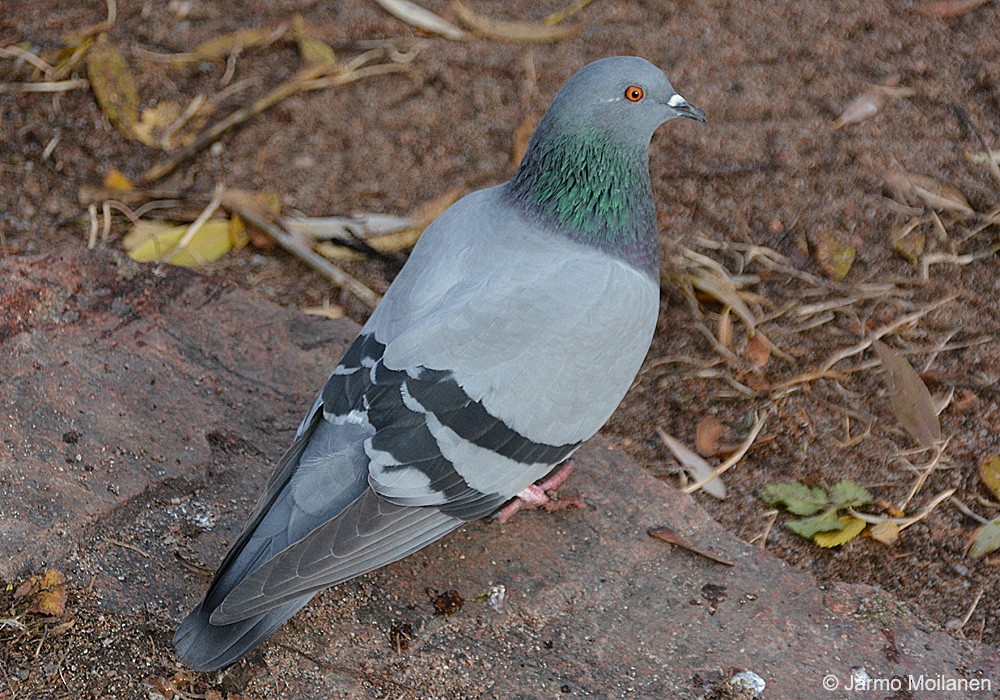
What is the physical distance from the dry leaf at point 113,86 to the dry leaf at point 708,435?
11.6ft

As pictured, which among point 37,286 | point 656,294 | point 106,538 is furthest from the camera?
point 37,286

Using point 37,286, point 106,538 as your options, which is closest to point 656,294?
point 106,538

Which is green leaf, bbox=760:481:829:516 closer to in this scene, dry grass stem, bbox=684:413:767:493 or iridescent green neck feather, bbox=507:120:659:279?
dry grass stem, bbox=684:413:767:493

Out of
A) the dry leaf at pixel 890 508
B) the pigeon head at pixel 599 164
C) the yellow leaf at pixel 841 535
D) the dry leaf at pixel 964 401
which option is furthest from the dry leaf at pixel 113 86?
the dry leaf at pixel 964 401

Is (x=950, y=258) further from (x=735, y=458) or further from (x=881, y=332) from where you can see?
(x=735, y=458)

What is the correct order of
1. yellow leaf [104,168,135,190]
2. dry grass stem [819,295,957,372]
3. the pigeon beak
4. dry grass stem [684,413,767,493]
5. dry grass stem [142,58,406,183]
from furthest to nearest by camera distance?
dry grass stem [142,58,406,183] < yellow leaf [104,168,135,190] < dry grass stem [819,295,957,372] < dry grass stem [684,413,767,493] < the pigeon beak

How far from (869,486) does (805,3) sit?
10.6 ft

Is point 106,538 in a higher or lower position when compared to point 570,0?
lower

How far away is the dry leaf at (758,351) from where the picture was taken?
180 inches

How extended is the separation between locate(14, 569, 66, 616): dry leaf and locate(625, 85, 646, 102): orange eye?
2.48 meters

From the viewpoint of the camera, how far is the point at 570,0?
633cm

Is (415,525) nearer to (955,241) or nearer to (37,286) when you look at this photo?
(37,286)

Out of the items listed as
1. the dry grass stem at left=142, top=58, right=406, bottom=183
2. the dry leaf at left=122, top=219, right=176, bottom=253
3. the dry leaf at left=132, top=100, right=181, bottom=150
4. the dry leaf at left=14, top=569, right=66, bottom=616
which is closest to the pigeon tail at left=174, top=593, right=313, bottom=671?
the dry leaf at left=14, top=569, right=66, bottom=616

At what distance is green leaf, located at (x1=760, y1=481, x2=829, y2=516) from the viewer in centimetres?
401
